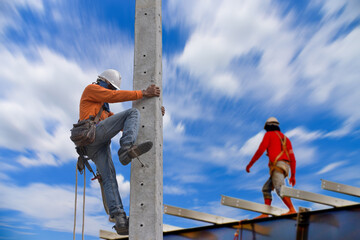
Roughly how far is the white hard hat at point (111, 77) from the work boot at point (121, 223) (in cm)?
163

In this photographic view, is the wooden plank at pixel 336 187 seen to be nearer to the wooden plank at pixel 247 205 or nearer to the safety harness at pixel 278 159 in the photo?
the wooden plank at pixel 247 205

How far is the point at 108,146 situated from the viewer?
4.74 meters

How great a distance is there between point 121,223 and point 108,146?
964mm

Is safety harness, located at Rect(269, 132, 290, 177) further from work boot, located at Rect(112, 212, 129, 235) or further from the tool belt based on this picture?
the tool belt

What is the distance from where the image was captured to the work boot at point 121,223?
4.27m

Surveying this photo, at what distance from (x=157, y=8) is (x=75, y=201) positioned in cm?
262

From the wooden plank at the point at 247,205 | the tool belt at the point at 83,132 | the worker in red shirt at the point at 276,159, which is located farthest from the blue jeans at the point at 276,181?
the tool belt at the point at 83,132

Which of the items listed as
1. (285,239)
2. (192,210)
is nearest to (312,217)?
(285,239)

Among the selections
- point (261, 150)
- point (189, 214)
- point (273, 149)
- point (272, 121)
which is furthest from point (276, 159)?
point (189, 214)

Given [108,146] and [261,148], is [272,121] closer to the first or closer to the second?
[261,148]

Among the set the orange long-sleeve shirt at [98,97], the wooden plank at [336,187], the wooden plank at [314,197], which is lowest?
the wooden plank at [314,197]

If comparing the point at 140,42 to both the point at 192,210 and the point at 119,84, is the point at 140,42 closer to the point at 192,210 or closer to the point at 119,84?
the point at 119,84

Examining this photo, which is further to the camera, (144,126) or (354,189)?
(354,189)

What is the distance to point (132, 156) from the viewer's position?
13.3 ft
